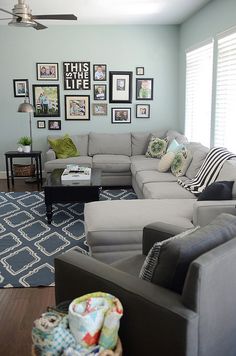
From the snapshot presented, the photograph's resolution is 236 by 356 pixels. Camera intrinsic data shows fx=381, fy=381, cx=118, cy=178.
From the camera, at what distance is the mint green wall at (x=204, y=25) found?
4.23 meters

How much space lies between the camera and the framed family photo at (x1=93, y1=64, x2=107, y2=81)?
6.34 metres

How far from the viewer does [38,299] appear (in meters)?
2.68

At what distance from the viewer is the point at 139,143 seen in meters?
6.30

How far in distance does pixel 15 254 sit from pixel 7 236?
476 millimetres

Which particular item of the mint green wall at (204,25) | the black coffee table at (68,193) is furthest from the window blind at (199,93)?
the black coffee table at (68,193)

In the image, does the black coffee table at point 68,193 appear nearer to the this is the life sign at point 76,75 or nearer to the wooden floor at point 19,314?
the wooden floor at point 19,314

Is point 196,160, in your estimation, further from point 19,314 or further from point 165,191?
point 19,314

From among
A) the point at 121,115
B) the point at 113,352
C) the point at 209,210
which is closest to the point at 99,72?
the point at 121,115

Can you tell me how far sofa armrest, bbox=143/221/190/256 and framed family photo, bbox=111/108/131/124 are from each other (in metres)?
4.40

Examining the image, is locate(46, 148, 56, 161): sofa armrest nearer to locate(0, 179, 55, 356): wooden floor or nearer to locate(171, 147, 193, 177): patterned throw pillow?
locate(171, 147, 193, 177): patterned throw pillow

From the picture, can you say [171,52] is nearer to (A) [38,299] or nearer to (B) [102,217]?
(B) [102,217]

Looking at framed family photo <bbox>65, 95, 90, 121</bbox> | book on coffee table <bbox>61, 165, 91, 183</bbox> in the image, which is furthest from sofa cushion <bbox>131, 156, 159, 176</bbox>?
framed family photo <bbox>65, 95, 90, 121</bbox>

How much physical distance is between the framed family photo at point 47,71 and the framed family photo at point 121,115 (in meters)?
→ 1.12

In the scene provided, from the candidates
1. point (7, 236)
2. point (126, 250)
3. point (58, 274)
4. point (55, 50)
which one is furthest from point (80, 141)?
point (58, 274)
